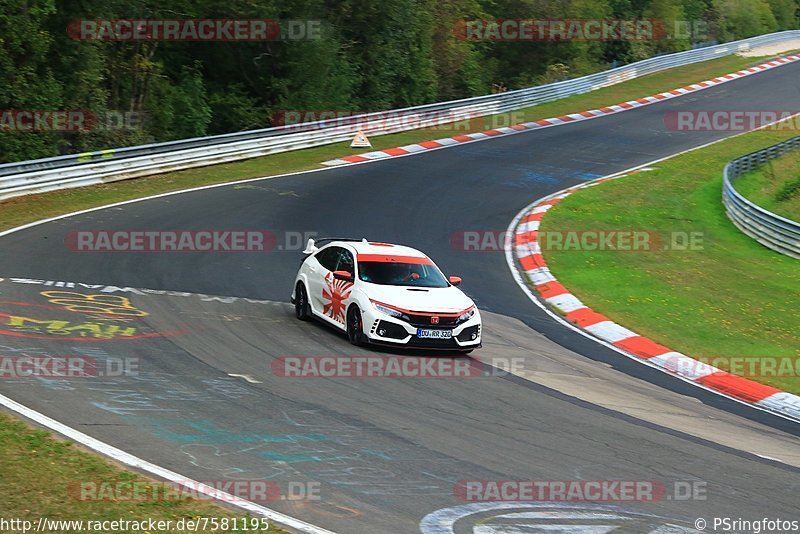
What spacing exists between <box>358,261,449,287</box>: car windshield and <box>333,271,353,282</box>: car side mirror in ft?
0.50

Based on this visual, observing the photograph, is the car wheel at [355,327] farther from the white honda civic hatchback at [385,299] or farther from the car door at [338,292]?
the car door at [338,292]

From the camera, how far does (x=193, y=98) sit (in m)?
37.5

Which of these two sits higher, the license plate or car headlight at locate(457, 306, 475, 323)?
car headlight at locate(457, 306, 475, 323)

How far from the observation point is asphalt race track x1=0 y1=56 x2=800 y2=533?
28.6 ft

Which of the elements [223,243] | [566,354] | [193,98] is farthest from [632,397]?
[193,98]

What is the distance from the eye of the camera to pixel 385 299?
45.9ft

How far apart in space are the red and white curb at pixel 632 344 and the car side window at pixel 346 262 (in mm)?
4371

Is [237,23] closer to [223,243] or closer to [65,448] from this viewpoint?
[223,243]
